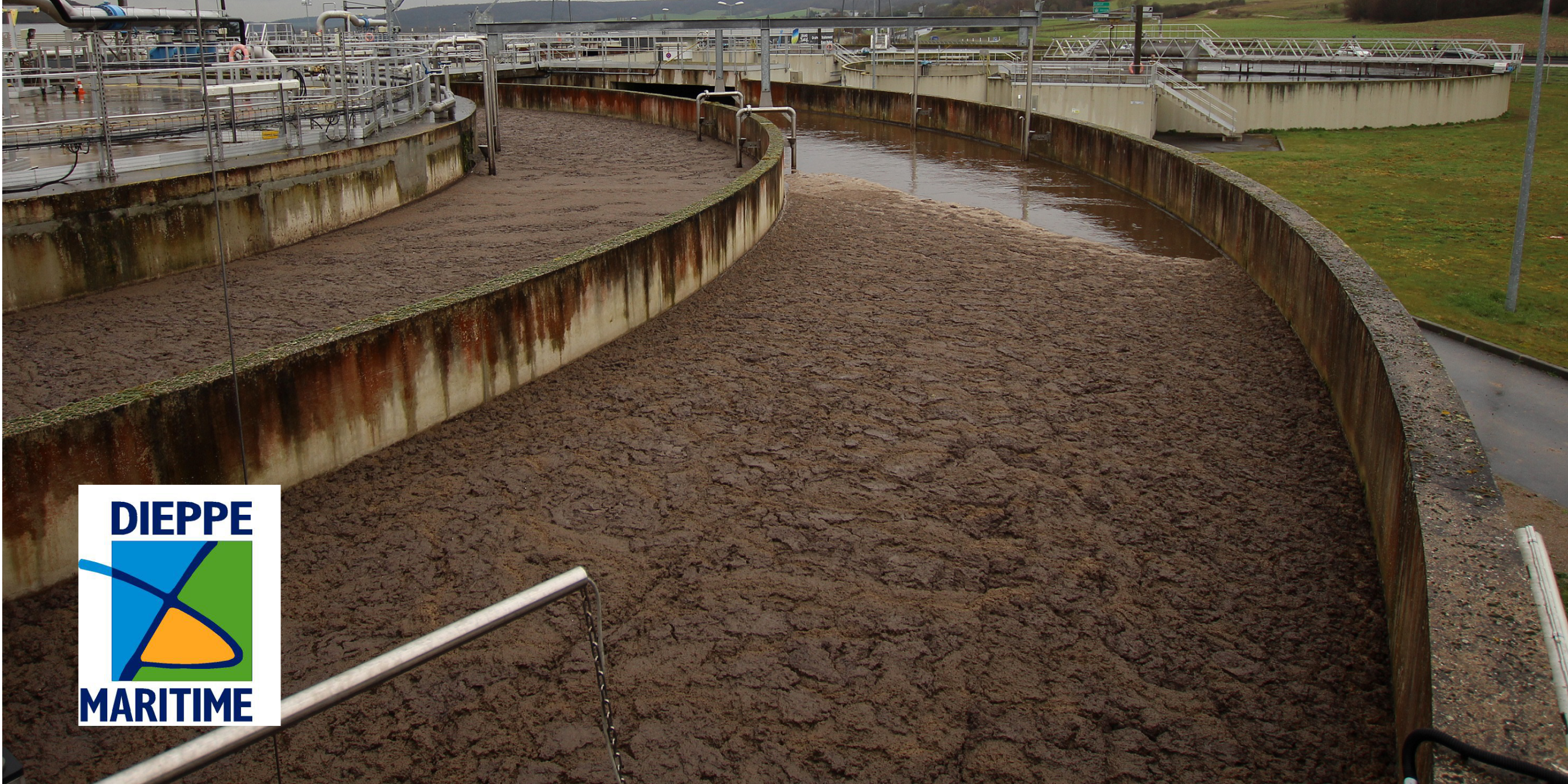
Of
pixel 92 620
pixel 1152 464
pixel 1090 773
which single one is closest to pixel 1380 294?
pixel 1152 464

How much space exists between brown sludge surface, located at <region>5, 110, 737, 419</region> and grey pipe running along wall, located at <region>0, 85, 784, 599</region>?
2.23 meters

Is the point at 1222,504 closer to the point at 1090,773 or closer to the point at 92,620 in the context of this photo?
the point at 1090,773

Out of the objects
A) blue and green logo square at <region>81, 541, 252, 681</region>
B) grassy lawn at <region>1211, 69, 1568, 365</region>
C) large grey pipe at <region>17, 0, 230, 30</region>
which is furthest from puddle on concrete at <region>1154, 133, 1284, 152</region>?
blue and green logo square at <region>81, 541, 252, 681</region>

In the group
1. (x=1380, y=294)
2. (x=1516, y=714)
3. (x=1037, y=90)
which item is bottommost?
(x=1516, y=714)

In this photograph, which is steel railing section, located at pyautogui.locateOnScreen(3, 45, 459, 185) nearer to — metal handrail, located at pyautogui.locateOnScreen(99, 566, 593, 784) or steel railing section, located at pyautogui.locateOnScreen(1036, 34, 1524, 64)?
metal handrail, located at pyautogui.locateOnScreen(99, 566, 593, 784)

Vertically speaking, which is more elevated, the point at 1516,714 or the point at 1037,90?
the point at 1037,90

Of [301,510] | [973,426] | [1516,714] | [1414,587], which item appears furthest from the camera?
[973,426]

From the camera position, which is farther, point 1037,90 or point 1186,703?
point 1037,90

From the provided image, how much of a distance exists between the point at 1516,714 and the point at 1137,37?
150ft

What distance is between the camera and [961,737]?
15.1 feet

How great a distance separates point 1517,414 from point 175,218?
12670 millimetres

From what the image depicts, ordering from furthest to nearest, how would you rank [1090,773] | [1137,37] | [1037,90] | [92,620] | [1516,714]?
1. [1137,37]
2. [1037,90]
3. [1090,773]
4. [1516,714]
5. [92,620]

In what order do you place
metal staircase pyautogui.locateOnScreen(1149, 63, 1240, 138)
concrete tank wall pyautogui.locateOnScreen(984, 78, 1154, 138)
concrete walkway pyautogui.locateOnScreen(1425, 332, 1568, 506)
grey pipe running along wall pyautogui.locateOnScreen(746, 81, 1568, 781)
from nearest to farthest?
grey pipe running along wall pyautogui.locateOnScreen(746, 81, 1568, 781) < concrete walkway pyautogui.locateOnScreen(1425, 332, 1568, 506) < metal staircase pyautogui.locateOnScreen(1149, 63, 1240, 138) < concrete tank wall pyautogui.locateOnScreen(984, 78, 1154, 138)

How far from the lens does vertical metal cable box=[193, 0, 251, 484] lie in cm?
240
